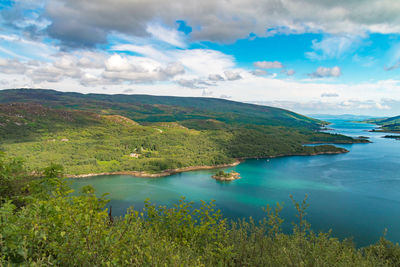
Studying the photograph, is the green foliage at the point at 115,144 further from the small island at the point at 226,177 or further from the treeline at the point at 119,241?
the treeline at the point at 119,241

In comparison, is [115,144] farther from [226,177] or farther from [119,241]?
[119,241]

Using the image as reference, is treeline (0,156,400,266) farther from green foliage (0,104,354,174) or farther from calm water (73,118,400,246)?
green foliage (0,104,354,174)

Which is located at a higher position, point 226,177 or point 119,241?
point 119,241

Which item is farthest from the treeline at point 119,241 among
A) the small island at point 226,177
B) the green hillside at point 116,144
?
the green hillside at point 116,144

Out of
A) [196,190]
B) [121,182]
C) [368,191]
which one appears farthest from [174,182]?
[368,191]

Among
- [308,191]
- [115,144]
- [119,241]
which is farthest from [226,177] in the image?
[119,241]

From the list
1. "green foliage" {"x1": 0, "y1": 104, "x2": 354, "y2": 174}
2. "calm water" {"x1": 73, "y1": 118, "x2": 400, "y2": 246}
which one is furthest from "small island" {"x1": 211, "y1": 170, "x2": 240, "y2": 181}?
"green foliage" {"x1": 0, "y1": 104, "x2": 354, "y2": 174}
